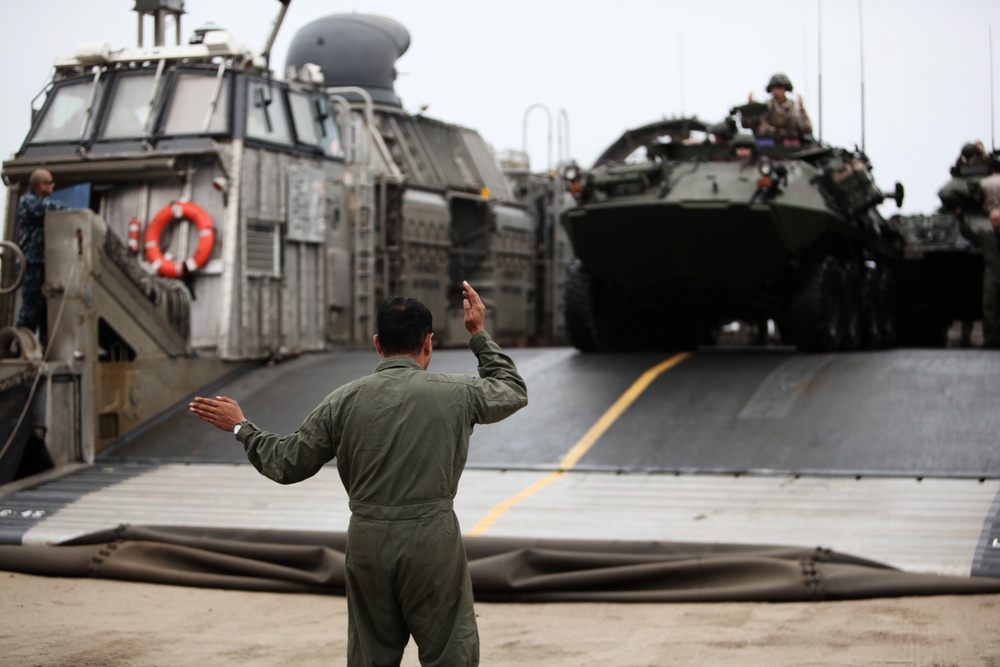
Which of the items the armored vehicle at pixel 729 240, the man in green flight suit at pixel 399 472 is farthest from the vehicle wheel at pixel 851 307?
the man in green flight suit at pixel 399 472

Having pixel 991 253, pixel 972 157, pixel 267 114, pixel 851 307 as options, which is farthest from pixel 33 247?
pixel 972 157

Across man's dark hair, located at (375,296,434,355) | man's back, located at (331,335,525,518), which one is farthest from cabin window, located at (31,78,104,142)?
man's back, located at (331,335,525,518)

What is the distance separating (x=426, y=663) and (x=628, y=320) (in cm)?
1025

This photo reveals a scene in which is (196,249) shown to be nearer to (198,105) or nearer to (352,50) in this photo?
(198,105)

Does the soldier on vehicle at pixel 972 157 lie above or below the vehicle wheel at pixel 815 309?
above

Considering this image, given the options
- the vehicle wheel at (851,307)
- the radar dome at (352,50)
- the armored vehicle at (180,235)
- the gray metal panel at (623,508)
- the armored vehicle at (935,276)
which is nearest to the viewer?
the gray metal panel at (623,508)

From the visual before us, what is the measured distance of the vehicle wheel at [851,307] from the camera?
13266mm

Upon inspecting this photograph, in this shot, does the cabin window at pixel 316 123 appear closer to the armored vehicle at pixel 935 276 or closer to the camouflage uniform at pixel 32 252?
the camouflage uniform at pixel 32 252

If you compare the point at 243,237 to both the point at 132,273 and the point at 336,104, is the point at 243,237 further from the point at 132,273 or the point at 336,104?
the point at 336,104

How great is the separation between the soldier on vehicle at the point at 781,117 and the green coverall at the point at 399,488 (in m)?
10.1

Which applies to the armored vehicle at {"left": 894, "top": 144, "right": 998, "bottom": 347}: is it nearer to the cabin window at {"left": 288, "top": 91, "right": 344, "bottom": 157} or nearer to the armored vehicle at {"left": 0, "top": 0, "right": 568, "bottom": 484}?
the armored vehicle at {"left": 0, "top": 0, "right": 568, "bottom": 484}

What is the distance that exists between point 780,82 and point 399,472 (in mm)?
10620

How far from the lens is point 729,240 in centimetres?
1204

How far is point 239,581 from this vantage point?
6988 mm
